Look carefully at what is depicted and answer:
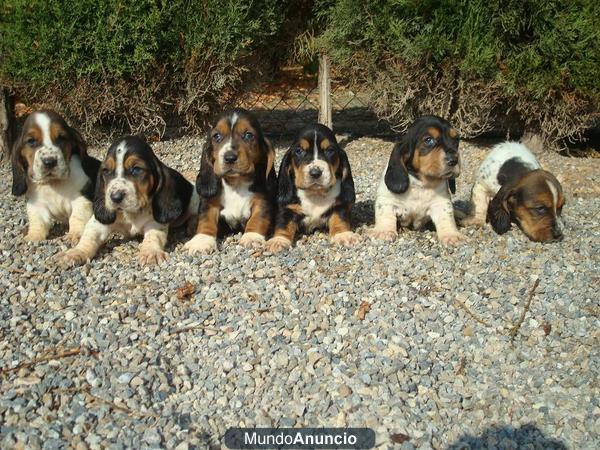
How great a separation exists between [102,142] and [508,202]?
6.57 metres

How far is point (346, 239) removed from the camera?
6.27 meters

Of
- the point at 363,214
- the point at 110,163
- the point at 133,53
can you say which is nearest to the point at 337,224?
the point at 363,214

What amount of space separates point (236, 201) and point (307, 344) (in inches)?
86.5

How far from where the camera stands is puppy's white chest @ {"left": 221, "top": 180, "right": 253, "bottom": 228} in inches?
246

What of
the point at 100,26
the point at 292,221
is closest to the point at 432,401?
the point at 292,221

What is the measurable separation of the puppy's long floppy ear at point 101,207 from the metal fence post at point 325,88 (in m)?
5.92

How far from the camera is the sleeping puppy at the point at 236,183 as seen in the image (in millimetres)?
5938

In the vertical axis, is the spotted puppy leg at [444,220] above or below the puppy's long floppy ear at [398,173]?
below

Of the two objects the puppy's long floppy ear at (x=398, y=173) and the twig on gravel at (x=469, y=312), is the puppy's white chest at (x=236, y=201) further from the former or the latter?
the twig on gravel at (x=469, y=312)

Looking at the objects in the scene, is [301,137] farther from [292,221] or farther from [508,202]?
[508,202]

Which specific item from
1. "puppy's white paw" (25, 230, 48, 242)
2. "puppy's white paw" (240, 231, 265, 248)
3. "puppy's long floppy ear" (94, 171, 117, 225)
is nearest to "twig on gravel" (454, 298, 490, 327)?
"puppy's white paw" (240, 231, 265, 248)

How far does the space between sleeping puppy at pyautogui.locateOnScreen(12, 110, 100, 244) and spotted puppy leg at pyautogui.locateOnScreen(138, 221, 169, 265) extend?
2.45 ft

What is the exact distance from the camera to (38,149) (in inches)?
235

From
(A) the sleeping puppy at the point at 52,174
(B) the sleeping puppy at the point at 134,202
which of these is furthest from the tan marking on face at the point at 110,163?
(A) the sleeping puppy at the point at 52,174
